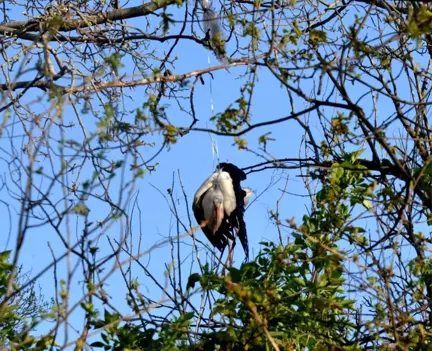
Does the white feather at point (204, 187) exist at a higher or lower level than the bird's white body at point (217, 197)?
higher

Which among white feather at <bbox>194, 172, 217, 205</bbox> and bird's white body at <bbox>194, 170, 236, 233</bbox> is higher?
white feather at <bbox>194, 172, 217, 205</bbox>

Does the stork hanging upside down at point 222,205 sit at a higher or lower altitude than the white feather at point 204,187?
lower

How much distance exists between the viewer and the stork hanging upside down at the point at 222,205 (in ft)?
19.1

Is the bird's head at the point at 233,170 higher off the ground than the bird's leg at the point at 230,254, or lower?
higher

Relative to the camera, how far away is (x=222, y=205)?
19.3ft

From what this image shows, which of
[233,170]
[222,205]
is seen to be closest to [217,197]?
[222,205]

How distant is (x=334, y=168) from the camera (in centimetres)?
455

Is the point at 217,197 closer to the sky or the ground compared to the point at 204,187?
closer to the ground

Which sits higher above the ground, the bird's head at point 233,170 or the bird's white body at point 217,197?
the bird's head at point 233,170

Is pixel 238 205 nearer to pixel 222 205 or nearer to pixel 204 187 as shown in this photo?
pixel 222 205

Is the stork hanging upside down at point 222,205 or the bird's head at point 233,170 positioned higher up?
the bird's head at point 233,170

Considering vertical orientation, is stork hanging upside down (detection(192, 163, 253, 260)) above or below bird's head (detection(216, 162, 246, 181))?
below

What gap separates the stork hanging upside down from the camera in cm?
583

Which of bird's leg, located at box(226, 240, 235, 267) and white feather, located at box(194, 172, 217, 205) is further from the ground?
white feather, located at box(194, 172, 217, 205)
